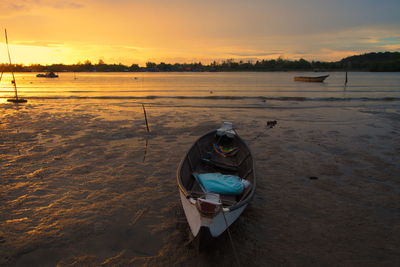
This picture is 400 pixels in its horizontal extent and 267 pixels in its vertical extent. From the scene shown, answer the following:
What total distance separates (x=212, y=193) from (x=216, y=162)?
394 cm

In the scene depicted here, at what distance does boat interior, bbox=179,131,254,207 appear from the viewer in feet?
21.2

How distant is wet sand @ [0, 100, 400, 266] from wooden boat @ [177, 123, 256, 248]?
0.79 metres

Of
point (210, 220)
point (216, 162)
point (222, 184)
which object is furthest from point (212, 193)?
point (216, 162)

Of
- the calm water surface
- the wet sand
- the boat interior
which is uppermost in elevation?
the calm water surface

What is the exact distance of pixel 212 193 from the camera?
5098 millimetres

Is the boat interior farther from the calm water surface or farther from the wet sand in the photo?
the calm water surface

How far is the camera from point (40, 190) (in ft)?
25.3

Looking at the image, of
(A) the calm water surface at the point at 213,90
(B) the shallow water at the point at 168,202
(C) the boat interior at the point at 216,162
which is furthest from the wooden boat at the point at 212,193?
(A) the calm water surface at the point at 213,90

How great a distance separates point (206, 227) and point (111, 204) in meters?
3.83

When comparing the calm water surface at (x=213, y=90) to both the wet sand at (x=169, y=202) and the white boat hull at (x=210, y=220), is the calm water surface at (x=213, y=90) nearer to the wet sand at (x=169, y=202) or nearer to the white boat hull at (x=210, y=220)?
the wet sand at (x=169, y=202)

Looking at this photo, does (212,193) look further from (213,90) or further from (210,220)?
(213,90)

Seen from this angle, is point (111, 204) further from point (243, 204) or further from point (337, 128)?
point (337, 128)

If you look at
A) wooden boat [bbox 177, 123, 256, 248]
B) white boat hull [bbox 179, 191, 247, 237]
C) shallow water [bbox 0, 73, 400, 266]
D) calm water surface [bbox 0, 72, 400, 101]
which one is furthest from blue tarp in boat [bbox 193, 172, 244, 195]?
calm water surface [bbox 0, 72, 400, 101]

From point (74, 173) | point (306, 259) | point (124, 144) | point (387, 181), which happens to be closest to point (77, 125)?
point (124, 144)
